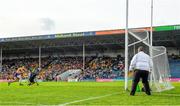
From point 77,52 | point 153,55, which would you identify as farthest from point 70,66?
point 153,55

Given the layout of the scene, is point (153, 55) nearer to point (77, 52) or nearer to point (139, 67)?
point (139, 67)

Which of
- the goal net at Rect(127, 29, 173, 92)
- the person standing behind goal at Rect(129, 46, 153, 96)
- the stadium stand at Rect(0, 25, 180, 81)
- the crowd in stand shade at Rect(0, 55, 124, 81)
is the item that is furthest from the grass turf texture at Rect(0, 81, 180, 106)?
the stadium stand at Rect(0, 25, 180, 81)

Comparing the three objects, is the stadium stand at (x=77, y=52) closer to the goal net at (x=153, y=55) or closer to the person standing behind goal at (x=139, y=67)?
the goal net at (x=153, y=55)

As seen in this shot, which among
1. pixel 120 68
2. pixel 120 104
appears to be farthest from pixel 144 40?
pixel 120 68

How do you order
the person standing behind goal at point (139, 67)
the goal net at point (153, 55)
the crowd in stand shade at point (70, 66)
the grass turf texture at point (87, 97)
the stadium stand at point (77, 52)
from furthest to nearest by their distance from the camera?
1. the crowd in stand shade at point (70, 66)
2. the stadium stand at point (77, 52)
3. the goal net at point (153, 55)
4. the person standing behind goal at point (139, 67)
5. the grass turf texture at point (87, 97)

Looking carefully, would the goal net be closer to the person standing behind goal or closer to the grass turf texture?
the grass turf texture

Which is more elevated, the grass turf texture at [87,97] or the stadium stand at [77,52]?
the stadium stand at [77,52]

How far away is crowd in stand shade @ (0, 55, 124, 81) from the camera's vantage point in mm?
68438

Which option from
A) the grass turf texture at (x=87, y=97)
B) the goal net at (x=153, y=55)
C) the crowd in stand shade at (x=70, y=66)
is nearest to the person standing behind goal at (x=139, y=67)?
the grass turf texture at (x=87, y=97)

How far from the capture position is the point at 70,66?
254 ft

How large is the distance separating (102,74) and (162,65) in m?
45.4

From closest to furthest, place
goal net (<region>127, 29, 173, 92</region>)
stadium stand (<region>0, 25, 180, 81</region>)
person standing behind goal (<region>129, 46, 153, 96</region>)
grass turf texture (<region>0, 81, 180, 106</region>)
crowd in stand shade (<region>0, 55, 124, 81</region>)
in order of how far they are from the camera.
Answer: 1. grass turf texture (<region>0, 81, 180, 106</region>)
2. person standing behind goal (<region>129, 46, 153, 96</region>)
3. goal net (<region>127, 29, 173, 92</region>)
4. stadium stand (<region>0, 25, 180, 81</region>)
5. crowd in stand shade (<region>0, 55, 124, 81</region>)

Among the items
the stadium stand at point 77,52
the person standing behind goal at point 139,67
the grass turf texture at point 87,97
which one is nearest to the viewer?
the grass turf texture at point 87,97

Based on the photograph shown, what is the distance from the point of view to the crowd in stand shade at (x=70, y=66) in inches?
2694
